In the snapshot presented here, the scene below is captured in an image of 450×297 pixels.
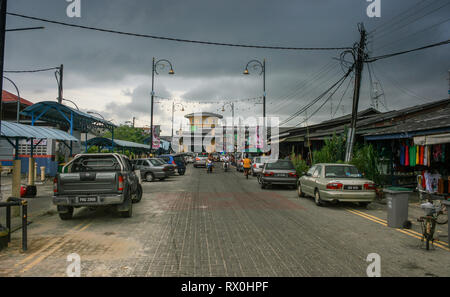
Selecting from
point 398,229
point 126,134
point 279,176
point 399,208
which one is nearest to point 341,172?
point 399,208

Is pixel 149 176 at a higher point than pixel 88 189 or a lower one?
lower

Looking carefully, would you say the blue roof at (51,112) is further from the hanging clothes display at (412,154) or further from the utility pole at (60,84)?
the hanging clothes display at (412,154)

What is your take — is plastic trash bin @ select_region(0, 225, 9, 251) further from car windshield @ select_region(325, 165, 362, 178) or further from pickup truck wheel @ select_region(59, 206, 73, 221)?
car windshield @ select_region(325, 165, 362, 178)

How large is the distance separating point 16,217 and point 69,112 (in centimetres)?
1150

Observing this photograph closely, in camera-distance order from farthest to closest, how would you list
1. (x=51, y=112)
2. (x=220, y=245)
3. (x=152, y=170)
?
(x=152, y=170)
(x=51, y=112)
(x=220, y=245)

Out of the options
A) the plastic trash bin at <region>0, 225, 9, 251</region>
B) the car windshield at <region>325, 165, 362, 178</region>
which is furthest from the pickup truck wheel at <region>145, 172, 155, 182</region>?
the plastic trash bin at <region>0, 225, 9, 251</region>

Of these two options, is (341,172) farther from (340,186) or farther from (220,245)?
(220,245)

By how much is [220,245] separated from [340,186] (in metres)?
6.32

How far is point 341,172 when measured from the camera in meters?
12.3

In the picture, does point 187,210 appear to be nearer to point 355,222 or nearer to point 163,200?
point 163,200

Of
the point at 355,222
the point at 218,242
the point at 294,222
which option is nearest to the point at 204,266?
the point at 218,242

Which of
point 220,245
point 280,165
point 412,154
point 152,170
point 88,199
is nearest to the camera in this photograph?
point 220,245

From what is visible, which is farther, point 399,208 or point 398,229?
point 399,208
